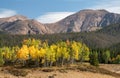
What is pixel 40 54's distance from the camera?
13862 cm

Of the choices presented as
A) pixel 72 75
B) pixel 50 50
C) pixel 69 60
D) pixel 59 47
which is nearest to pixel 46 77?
pixel 72 75

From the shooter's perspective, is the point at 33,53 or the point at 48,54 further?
the point at 33,53

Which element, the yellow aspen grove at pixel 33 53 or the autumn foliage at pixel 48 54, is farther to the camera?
the yellow aspen grove at pixel 33 53

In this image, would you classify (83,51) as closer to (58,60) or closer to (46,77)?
(58,60)

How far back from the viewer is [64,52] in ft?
466

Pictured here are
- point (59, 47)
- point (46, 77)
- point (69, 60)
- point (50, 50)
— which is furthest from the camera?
point (69, 60)

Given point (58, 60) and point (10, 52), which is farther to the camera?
point (10, 52)

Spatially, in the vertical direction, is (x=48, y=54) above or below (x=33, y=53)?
below

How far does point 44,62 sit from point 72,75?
51005 millimetres

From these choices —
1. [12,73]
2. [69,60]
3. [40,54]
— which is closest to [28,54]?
[40,54]

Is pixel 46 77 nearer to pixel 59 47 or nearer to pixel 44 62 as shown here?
pixel 44 62

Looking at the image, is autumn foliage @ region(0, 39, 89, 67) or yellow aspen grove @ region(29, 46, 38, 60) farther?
yellow aspen grove @ region(29, 46, 38, 60)

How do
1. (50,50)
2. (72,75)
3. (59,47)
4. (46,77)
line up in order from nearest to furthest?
(46,77)
(72,75)
(50,50)
(59,47)

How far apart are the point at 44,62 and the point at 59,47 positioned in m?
12.9
